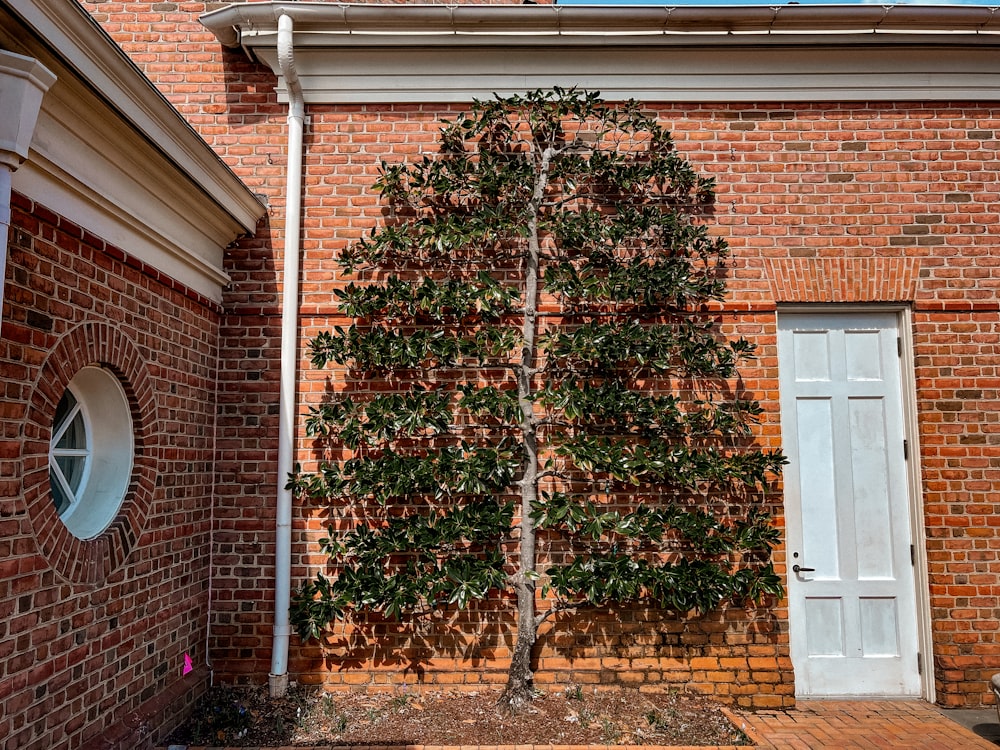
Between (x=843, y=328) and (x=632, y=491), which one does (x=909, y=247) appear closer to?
(x=843, y=328)

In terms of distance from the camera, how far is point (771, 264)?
4.81 m

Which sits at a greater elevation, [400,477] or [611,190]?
[611,190]

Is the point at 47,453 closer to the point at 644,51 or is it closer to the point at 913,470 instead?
the point at 644,51

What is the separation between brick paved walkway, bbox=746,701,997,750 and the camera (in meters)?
3.91

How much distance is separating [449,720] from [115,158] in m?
3.73

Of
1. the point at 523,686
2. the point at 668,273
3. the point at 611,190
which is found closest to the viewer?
the point at 523,686

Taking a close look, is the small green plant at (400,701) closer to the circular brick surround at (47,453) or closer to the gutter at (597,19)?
the circular brick surround at (47,453)

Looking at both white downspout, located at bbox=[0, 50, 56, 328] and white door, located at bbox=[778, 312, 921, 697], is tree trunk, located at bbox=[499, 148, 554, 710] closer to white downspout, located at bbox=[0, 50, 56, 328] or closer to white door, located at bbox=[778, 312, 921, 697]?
white door, located at bbox=[778, 312, 921, 697]

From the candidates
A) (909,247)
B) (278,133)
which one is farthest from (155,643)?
(909,247)

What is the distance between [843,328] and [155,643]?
5.06m

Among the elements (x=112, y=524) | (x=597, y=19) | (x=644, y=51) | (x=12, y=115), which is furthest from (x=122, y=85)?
(x=644, y=51)

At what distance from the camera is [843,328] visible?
486cm

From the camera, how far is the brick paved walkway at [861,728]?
391 centimetres

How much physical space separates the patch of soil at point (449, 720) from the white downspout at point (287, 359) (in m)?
0.28
